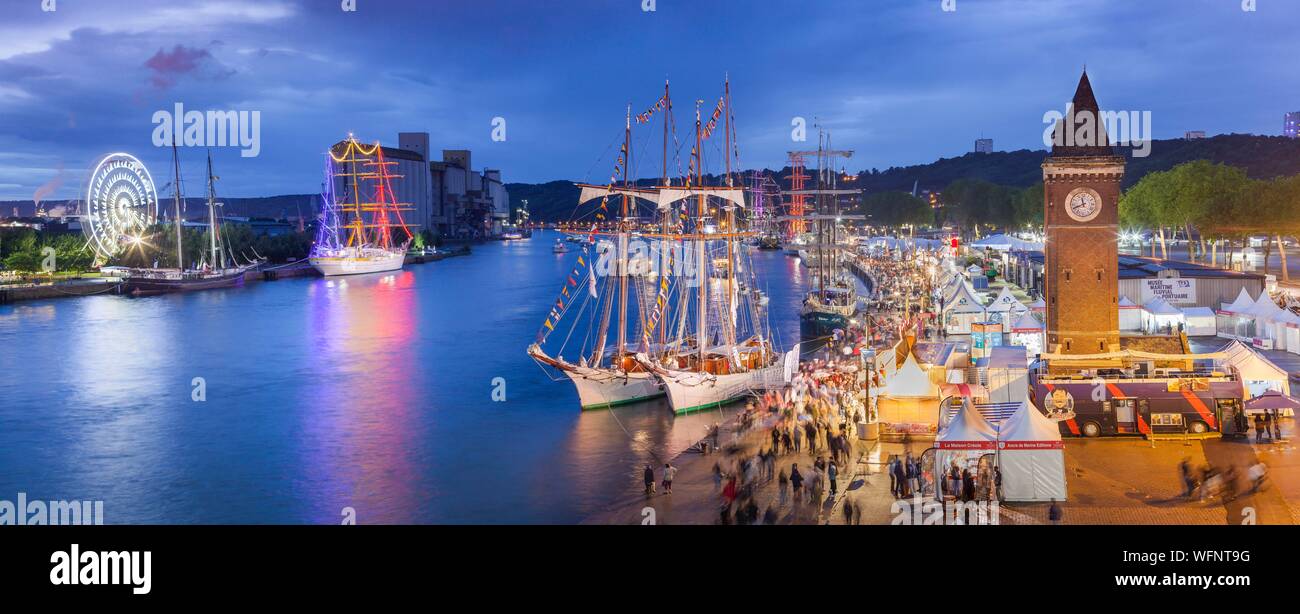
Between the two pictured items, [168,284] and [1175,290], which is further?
[168,284]

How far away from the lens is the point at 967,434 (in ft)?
56.9

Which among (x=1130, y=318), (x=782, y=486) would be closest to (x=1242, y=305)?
(x=1130, y=318)

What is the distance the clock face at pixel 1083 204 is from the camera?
25719 millimetres

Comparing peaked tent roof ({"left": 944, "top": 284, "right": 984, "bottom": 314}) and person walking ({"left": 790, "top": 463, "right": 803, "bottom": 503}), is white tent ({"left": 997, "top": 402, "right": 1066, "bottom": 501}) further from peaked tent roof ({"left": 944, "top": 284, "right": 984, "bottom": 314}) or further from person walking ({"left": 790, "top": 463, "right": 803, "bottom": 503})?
peaked tent roof ({"left": 944, "top": 284, "right": 984, "bottom": 314})

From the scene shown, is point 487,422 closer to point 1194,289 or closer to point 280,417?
point 280,417

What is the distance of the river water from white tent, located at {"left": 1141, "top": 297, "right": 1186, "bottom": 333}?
647 inches

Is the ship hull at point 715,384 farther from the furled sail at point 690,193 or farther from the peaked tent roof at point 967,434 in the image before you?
the peaked tent roof at point 967,434

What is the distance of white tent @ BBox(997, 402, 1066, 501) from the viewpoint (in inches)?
658

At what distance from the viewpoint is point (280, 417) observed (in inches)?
1403

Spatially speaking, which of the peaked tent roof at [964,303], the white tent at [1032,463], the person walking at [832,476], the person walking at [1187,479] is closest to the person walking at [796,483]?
the person walking at [832,476]

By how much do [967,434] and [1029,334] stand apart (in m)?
17.7

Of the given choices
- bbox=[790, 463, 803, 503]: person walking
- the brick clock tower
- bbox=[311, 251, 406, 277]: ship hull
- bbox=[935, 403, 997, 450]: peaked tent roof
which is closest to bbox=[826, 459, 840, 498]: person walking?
bbox=[790, 463, 803, 503]: person walking

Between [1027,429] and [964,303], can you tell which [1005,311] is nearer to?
[964,303]
